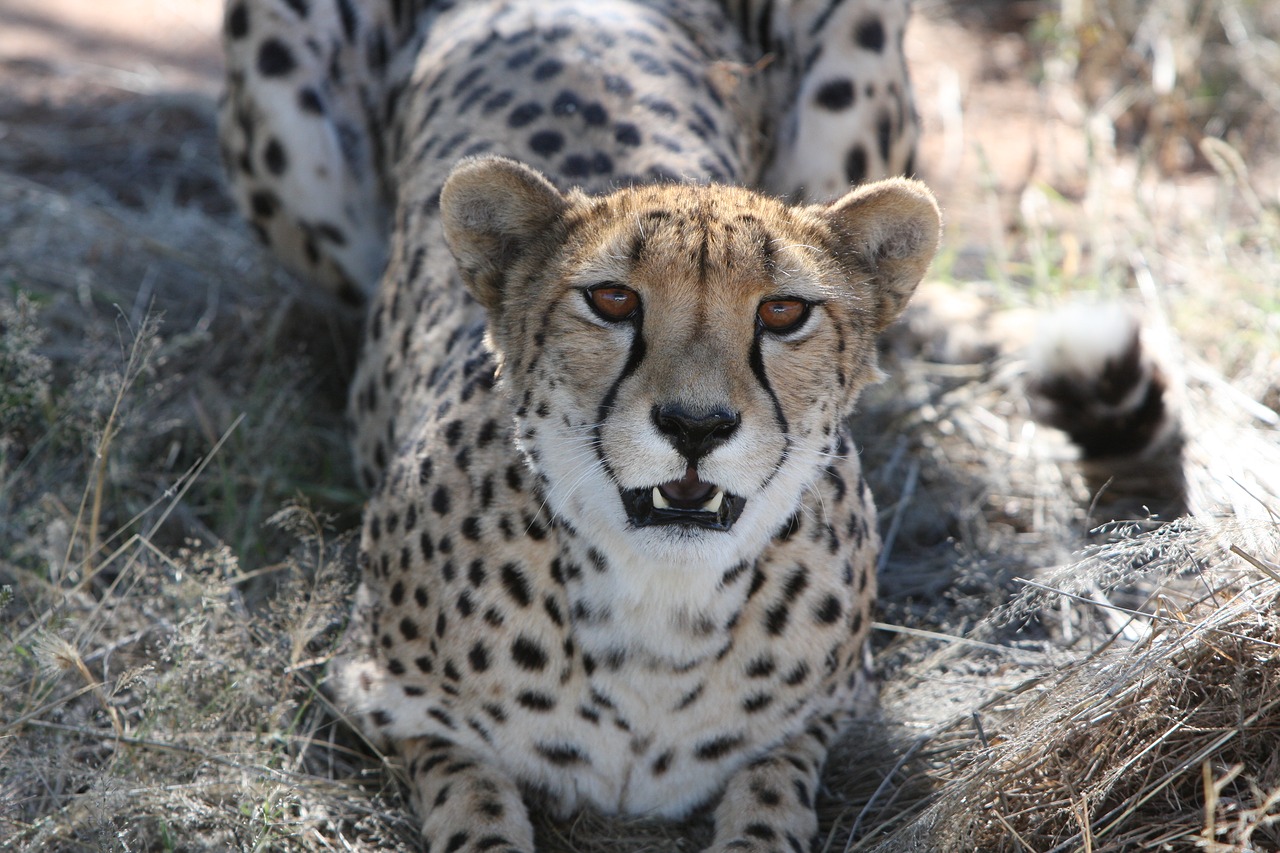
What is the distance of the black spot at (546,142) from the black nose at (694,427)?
1.29m

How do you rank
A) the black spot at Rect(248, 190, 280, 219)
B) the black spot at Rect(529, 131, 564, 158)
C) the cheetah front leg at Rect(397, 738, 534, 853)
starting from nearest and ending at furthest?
1. the cheetah front leg at Rect(397, 738, 534, 853)
2. the black spot at Rect(529, 131, 564, 158)
3. the black spot at Rect(248, 190, 280, 219)

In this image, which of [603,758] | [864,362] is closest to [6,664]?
[603,758]

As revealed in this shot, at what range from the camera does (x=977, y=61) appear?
5.86 m

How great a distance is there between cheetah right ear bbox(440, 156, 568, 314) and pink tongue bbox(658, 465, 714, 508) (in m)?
0.50

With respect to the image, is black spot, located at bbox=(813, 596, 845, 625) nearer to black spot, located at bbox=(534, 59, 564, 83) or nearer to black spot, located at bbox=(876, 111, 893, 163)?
black spot, located at bbox=(534, 59, 564, 83)

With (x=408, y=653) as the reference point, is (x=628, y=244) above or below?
above

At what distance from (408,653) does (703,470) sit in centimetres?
85

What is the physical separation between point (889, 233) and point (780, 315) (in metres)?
0.33

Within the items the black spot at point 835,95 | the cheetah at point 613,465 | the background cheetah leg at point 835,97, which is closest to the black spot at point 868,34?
the background cheetah leg at point 835,97

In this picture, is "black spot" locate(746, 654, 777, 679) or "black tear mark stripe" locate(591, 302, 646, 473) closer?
"black tear mark stripe" locate(591, 302, 646, 473)

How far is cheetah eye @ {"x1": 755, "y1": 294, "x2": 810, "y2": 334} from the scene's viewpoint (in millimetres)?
2100

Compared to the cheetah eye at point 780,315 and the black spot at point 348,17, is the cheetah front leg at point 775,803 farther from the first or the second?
the black spot at point 348,17

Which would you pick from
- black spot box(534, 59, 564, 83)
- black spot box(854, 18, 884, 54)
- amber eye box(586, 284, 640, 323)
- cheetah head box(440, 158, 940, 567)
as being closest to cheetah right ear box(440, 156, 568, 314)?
cheetah head box(440, 158, 940, 567)

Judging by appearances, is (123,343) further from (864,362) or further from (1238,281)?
(1238,281)
